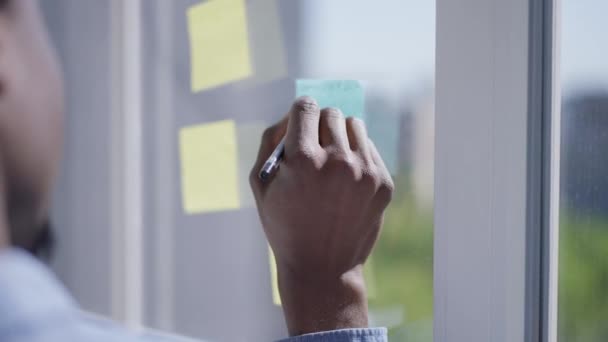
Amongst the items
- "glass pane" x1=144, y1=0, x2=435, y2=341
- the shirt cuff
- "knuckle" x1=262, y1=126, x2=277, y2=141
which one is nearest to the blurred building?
"glass pane" x1=144, y1=0, x2=435, y2=341

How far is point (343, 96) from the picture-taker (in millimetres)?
833

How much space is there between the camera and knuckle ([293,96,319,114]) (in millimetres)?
776

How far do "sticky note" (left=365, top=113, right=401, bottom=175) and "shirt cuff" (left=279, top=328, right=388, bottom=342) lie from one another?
0.23 meters

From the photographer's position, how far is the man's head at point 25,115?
0.45 metres

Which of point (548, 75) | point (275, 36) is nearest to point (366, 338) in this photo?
point (548, 75)

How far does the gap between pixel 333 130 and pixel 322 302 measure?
0.20 m

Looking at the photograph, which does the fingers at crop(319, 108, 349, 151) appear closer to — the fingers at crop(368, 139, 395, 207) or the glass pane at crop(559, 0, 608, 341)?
the fingers at crop(368, 139, 395, 207)

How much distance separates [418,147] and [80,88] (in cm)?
74

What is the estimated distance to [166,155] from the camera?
110cm

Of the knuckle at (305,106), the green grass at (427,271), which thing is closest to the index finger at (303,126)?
the knuckle at (305,106)

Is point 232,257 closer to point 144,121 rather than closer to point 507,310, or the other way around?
point 144,121

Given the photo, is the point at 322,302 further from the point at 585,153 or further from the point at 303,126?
the point at 585,153

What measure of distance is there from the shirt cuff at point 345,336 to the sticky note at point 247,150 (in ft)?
1.08

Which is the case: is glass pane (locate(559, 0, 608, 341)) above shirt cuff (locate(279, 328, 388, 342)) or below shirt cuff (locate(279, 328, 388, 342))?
above
